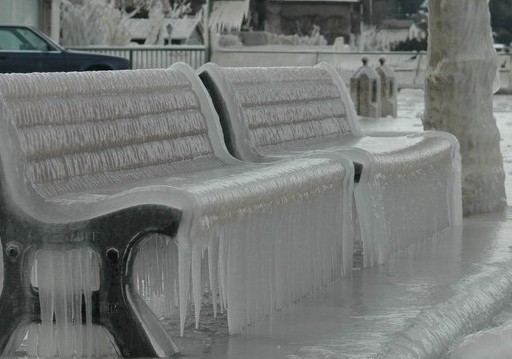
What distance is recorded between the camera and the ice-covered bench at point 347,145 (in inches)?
249

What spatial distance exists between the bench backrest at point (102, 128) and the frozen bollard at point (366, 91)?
18.5 m

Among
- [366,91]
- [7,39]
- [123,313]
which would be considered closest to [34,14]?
[7,39]

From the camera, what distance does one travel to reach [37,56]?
82.1 feet

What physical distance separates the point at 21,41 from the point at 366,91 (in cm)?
618

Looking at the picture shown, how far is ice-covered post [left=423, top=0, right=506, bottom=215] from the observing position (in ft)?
28.9

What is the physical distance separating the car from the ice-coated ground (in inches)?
722

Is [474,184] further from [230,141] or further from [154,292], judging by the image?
[154,292]

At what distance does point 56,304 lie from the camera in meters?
4.30

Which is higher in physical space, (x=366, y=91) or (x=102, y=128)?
(x=102, y=128)

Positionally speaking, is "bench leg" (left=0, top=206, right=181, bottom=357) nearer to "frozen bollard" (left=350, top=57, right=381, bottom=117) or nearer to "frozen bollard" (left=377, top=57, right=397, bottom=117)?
"frozen bollard" (left=350, top=57, right=381, bottom=117)

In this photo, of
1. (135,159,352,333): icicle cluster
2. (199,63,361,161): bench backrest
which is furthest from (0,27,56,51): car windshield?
(135,159,352,333): icicle cluster

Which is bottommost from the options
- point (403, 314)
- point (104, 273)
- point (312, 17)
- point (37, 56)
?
point (312, 17)

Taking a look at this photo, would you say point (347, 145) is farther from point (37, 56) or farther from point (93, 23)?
point (93, 23)

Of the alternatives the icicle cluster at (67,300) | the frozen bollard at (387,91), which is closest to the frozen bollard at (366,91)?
the frozen bollard at (387,91)
